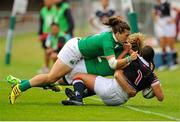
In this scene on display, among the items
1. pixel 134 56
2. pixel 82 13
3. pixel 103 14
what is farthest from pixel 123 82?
pixel 82 13

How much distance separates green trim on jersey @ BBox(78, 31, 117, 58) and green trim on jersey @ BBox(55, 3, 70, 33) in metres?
9.78

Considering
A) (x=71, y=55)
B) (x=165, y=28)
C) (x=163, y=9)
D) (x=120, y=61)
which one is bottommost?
(x=165, y=28)

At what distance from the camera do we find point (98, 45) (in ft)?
43.7

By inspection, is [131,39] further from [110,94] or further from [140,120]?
[140,120]

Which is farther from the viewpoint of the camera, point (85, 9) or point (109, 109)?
point (85, 9)

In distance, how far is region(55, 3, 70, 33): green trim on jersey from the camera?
23359 millimetres

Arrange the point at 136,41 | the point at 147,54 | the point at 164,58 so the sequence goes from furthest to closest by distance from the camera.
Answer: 1. the point at 164,58
2. the point at 136,41
3. the point at 147,54

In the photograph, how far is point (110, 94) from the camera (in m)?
13.2

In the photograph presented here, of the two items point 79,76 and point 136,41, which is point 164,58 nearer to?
point 136,41

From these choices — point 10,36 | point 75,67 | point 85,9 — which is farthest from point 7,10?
point 75,67

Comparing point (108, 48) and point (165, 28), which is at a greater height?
point (108, 48)

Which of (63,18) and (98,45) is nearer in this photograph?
(98,45)

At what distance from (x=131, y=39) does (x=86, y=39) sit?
0.76m

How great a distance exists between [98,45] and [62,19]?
33.8 ft
